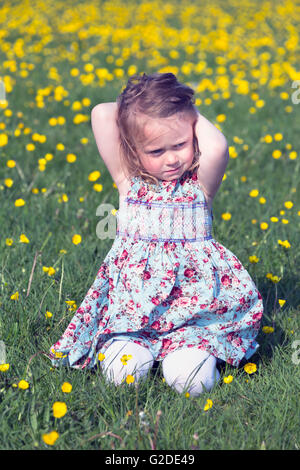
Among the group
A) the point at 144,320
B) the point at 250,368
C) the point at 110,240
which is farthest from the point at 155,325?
the point at 110,240

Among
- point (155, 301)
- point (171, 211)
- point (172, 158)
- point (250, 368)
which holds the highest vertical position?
point (172, 158)

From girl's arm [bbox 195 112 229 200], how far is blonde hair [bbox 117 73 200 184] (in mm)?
36

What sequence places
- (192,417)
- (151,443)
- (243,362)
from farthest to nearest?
1. (243,362)
2. (192,417)
3. (151,443)

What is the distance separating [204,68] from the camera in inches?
270

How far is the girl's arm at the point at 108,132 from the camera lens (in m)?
2.61

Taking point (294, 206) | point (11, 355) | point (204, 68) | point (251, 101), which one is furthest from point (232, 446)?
point (204, 68)

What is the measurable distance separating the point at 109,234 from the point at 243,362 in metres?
1.09

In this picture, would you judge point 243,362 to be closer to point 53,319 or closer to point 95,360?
→ point 95,360

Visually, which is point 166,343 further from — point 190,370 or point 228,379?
point 228,379

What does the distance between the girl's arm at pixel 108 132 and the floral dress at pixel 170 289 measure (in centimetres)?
13

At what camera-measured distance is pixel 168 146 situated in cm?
247

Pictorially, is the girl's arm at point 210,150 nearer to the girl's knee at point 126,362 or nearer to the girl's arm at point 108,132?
the girl's arm at point 108,132

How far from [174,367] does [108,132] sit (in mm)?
983

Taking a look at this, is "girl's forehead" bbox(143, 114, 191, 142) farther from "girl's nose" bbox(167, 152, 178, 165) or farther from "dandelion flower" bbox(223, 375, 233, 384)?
"dandelion flower" bbox(223, 375, 233, 384)
